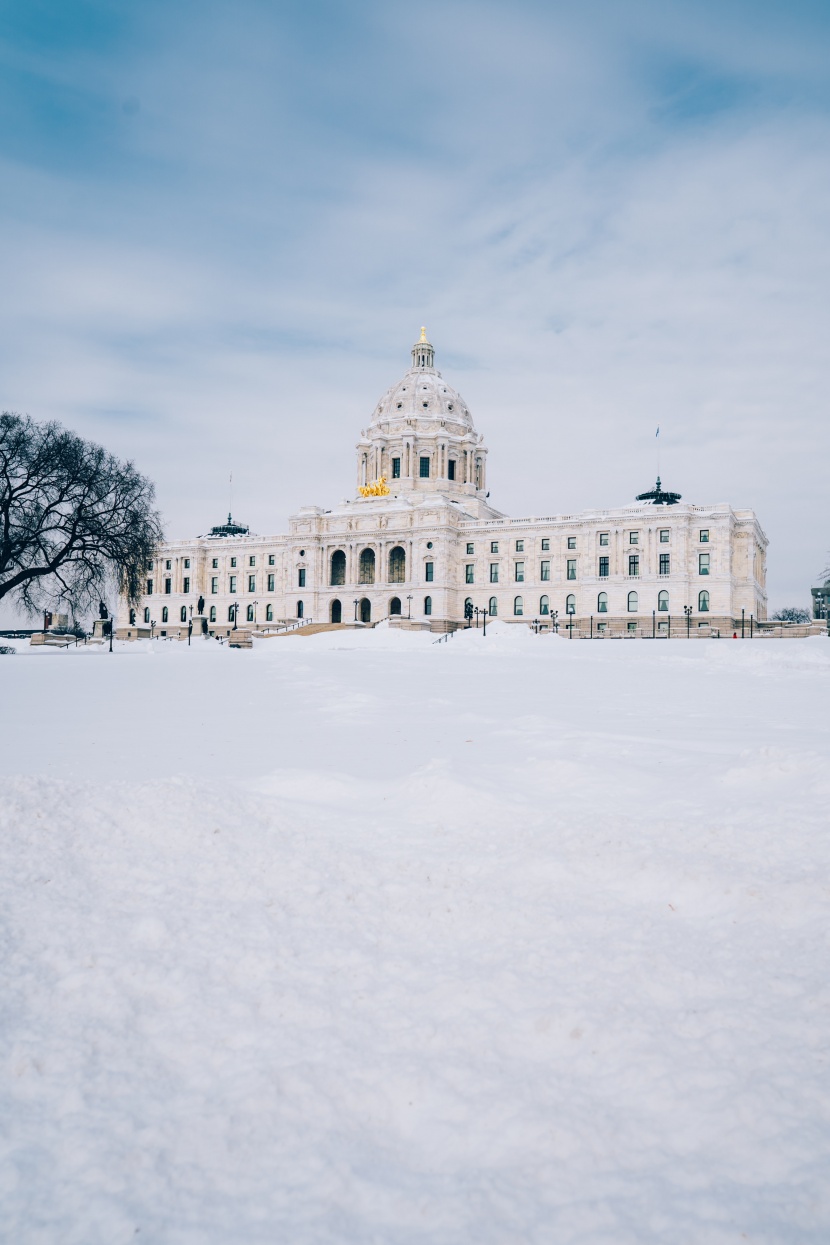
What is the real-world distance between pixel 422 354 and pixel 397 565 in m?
33.1

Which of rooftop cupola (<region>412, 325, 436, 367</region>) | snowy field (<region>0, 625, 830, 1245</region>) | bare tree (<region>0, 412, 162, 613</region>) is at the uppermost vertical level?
rooftop cupola (<region>412, 325, 436, 367</region>)

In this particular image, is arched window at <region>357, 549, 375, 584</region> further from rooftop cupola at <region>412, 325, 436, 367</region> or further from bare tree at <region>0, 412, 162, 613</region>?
bare tree at <region>0, 412, 162, 613</region>

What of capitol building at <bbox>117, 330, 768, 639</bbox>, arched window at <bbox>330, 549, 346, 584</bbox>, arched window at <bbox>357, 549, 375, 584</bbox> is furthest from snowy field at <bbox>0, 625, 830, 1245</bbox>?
arched window at <bbox>330, 549, 346, 584</bbox>

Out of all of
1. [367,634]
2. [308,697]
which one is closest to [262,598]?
[367,634]

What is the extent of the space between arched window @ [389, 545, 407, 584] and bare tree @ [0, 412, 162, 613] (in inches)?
2092

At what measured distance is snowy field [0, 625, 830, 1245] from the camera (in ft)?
8.28

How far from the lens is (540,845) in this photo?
5.28m

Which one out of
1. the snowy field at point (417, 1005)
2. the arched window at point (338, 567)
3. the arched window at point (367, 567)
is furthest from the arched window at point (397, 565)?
the snowy field at point (417, 1005)

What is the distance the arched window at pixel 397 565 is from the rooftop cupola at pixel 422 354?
30530mm

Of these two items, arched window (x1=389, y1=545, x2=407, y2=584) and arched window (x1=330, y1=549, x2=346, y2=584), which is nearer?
arched window (x1=389, y1=545, x2=407, y2=584)

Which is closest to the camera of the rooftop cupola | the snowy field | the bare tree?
the snowy field

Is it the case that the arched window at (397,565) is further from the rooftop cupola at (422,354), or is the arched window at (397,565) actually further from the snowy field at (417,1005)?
the snowy field at (417,1005)

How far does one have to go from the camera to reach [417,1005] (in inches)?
138

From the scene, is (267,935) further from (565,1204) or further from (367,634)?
(367,634)
